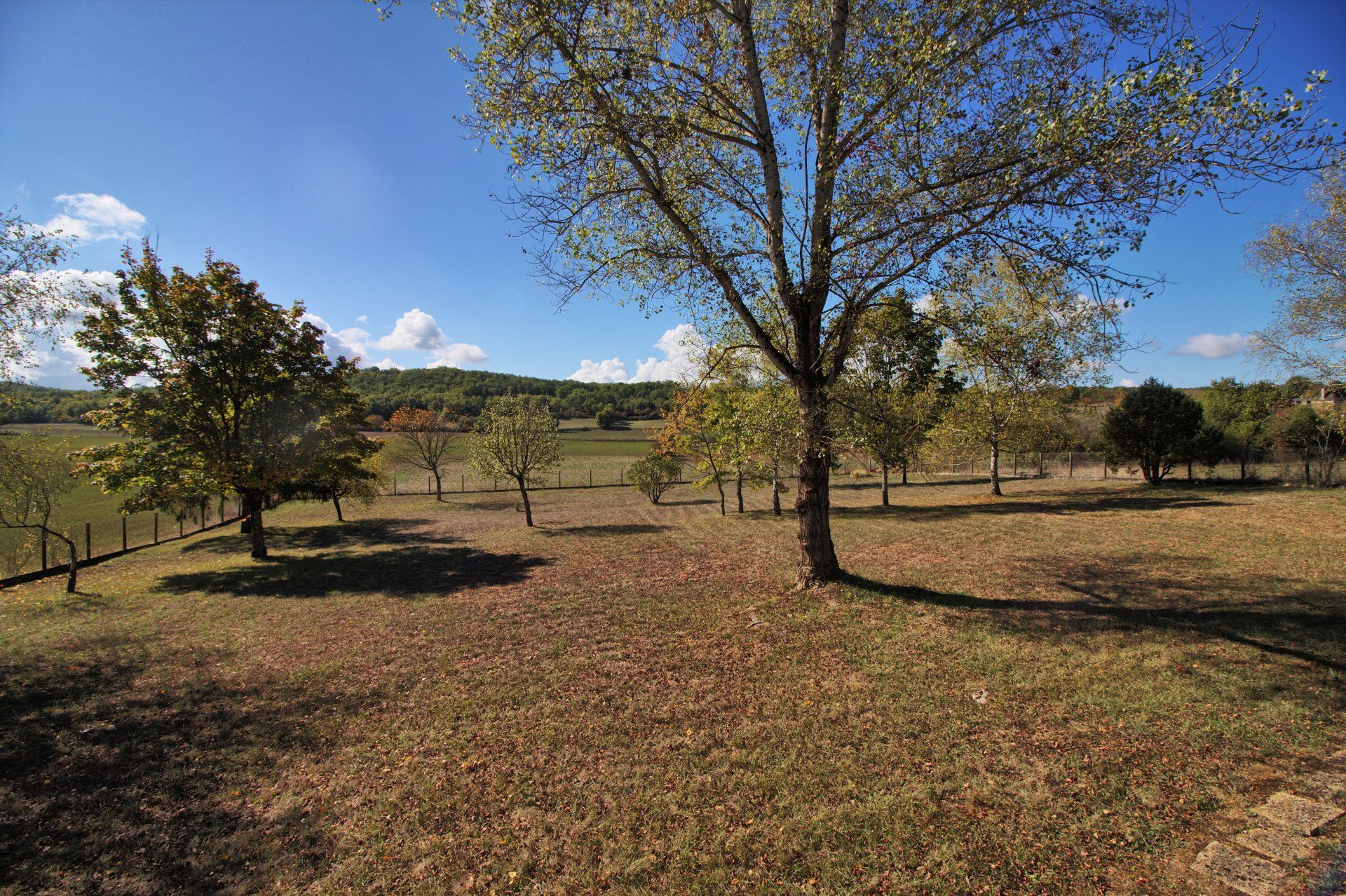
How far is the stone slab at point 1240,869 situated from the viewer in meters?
A: 3.02

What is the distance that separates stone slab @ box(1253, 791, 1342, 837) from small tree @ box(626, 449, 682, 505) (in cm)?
2349

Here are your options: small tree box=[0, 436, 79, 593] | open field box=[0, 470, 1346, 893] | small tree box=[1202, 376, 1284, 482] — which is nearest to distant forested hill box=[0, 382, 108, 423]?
small tree box=[0, 436, 79, 593]

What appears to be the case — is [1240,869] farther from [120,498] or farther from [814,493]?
[120,498]

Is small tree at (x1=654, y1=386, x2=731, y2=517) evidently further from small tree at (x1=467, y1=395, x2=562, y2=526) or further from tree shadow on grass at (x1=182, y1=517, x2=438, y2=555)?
tree shadow on grass at (x1=182, y1=517, x2=438, y2=555)

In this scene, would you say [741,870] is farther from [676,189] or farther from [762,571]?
[676,189]

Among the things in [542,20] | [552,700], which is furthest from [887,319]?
[552,700]

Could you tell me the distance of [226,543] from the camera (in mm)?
19406

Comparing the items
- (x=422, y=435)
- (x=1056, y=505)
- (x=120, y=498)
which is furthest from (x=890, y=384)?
(x=120, y=498)

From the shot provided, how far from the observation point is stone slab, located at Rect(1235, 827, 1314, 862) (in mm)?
3211

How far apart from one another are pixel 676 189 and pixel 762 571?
26.0ft

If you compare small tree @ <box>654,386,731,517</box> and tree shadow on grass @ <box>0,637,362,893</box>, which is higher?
small tree @ <box>654,386,731,517</box>

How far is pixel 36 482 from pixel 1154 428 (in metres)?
38.1

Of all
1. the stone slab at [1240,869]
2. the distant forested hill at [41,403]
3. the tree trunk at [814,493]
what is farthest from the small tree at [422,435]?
the stone slab at [1240,869]

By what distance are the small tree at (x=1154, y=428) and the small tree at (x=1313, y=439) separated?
3298mm
